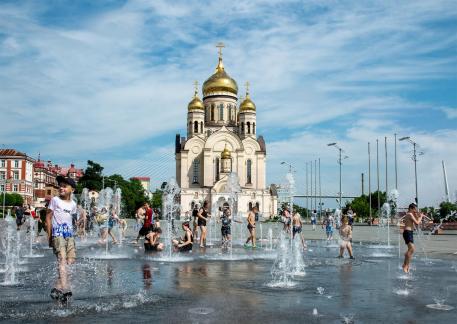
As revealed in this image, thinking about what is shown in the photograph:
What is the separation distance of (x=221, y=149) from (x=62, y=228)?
73046 millimetres

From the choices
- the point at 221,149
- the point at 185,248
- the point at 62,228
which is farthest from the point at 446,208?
the point at 221,149

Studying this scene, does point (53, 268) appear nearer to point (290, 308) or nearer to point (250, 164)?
point (290, 308)

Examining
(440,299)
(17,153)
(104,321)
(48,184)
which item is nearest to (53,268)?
(104,321)

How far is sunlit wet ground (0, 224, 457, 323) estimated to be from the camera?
21.9 ft

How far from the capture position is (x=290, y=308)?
723cm

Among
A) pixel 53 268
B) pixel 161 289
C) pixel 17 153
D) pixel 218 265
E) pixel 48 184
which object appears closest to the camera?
pixel 161 289

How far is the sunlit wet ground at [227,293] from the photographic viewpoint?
668cm

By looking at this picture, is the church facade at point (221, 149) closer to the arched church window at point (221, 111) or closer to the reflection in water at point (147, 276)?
the arched church window at point (221, 111)

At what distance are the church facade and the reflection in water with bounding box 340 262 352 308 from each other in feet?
211

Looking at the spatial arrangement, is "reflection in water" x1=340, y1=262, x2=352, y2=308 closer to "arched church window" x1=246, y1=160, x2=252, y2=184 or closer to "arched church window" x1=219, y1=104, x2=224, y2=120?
"arched church window" x1=246, y1=160, x2=252, y2=184

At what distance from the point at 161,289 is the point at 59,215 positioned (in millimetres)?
2173

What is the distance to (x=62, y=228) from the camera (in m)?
7.64

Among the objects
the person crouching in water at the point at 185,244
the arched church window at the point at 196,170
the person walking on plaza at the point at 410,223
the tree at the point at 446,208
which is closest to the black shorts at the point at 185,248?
the person crouching in water at the point at 185,244

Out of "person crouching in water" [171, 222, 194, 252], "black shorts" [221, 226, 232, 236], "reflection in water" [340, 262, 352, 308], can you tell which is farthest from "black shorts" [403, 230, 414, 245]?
"black shorts" [221, 226, 232, 236]
